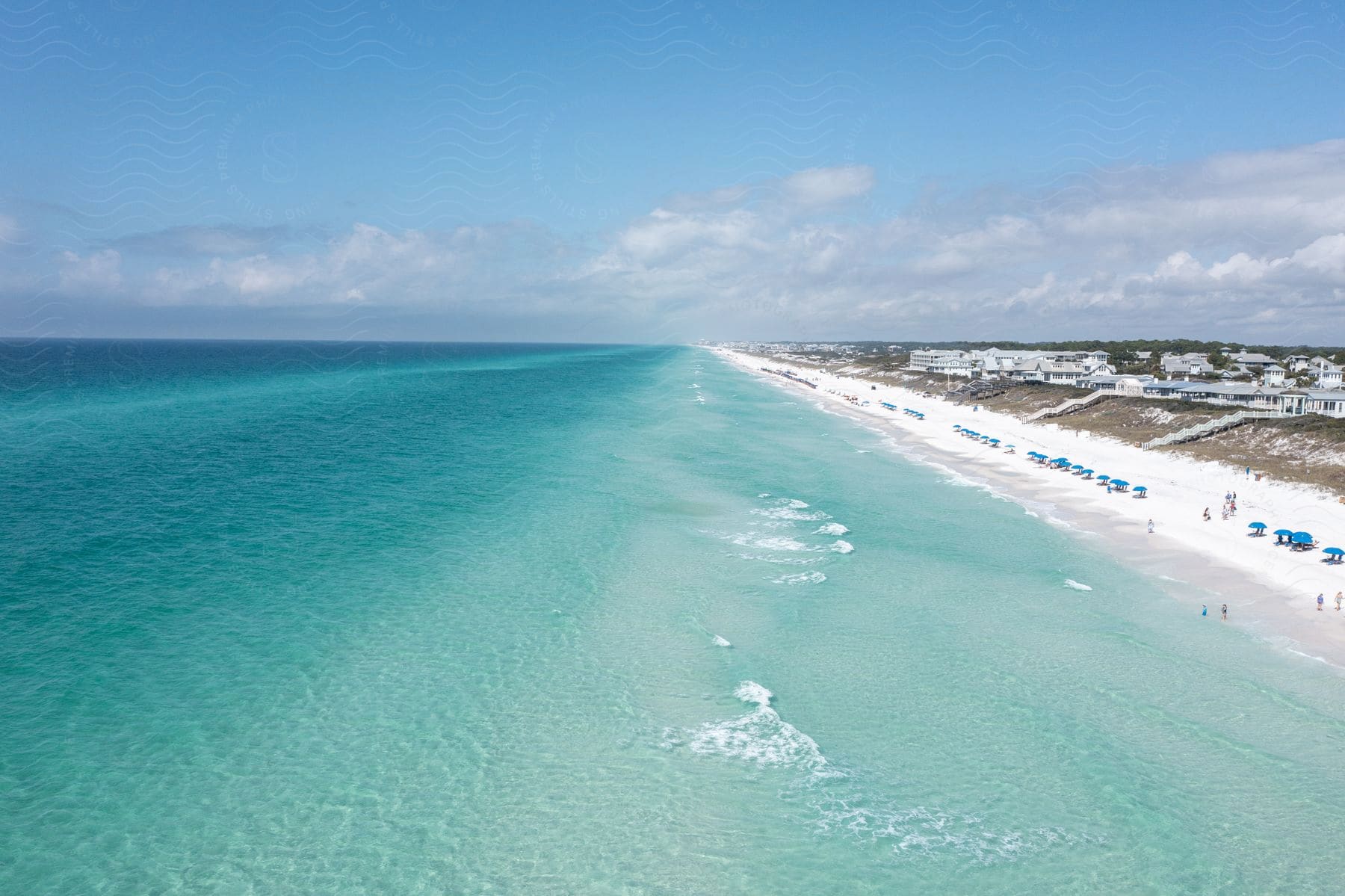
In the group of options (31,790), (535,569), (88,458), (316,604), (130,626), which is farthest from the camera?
(88,458)

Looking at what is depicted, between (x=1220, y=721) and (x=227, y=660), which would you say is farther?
(x=227, y=660)

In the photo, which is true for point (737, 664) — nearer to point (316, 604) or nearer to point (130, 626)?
point (316, 604)

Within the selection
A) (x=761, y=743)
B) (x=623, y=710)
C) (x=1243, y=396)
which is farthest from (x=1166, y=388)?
(x=623, y=710)

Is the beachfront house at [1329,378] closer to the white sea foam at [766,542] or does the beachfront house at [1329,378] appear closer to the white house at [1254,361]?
the white house at [1254,361]

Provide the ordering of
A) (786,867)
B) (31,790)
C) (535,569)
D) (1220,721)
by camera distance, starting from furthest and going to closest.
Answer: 1. (535,569)
2. (1220,721)
3. (31,790)
4. (786,867)

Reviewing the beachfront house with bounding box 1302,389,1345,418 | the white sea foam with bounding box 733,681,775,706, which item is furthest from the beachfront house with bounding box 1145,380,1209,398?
the white sea foam with bounding box 733,681,775,706

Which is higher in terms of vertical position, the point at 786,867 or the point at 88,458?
the point at 88,458

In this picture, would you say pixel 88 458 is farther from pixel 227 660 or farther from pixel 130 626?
pixel 227 660

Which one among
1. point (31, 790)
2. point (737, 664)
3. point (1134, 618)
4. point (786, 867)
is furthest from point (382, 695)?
point (1134, 618)
